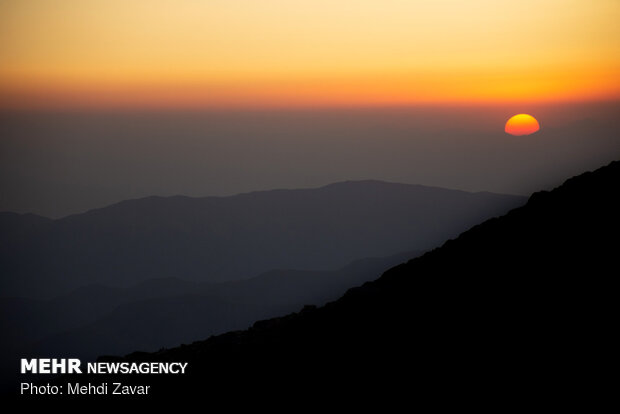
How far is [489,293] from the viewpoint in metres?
24.8

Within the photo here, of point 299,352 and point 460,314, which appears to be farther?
point 299,352

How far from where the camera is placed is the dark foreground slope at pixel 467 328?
20.4 m

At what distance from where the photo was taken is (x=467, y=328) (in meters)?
23.1

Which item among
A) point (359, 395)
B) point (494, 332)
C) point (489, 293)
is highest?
point (489, 293)

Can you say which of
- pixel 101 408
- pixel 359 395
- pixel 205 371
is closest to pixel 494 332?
pixel 359 395

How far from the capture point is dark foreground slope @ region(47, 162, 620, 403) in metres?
20.4

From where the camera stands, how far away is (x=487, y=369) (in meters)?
20.7

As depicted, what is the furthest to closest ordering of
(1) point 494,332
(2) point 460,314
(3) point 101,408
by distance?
(3) point 101,408
(2) point 460,314
(1) point 494,332

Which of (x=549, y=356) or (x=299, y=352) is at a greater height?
(x=299, y=352)

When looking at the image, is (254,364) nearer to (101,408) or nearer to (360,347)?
(360,347)

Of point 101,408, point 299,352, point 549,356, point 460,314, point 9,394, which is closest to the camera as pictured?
point 549,356

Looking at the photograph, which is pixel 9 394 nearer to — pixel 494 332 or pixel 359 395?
pixel 359 395

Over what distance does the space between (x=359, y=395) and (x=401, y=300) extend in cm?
648

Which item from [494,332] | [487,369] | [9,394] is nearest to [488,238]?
[494,332]
